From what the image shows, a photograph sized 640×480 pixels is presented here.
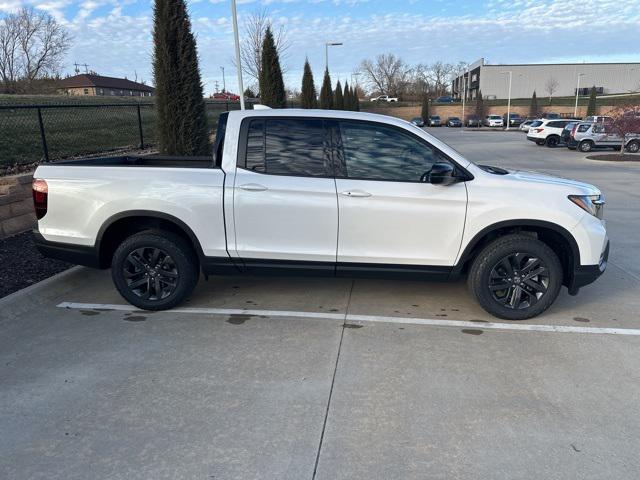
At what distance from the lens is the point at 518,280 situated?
438 cm

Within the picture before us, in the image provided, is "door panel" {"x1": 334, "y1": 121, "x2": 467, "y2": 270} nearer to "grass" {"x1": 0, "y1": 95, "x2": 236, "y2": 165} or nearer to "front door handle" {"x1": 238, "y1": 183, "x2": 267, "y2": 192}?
"front door handle" {"x1": 238, "y1": 183, "x2": 267, "y2": 192}

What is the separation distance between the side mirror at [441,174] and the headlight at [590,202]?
1.09 metres

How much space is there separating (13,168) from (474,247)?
7.21 meters

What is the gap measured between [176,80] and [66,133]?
122 inches

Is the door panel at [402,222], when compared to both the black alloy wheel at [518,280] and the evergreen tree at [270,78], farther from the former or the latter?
the evergreen tree at [270,78]

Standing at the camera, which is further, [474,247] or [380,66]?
[380,66]

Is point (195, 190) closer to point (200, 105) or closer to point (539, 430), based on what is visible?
point (539, 430)

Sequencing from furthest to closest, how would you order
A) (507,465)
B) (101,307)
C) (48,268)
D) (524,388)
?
(48,268) → (101,307) → (524,388) → (507,465)

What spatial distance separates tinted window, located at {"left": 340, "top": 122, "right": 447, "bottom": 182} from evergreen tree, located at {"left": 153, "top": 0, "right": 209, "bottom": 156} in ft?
18.7

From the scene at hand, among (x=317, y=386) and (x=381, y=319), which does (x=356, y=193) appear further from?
(x=317, y=386)

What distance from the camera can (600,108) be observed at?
6419 centimetres

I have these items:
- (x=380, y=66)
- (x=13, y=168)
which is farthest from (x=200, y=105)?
(x=380, y=66)

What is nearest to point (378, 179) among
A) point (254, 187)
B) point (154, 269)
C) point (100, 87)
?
point (254, 187)

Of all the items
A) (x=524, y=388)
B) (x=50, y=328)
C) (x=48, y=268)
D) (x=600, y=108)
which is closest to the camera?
(x=524, y=388)
